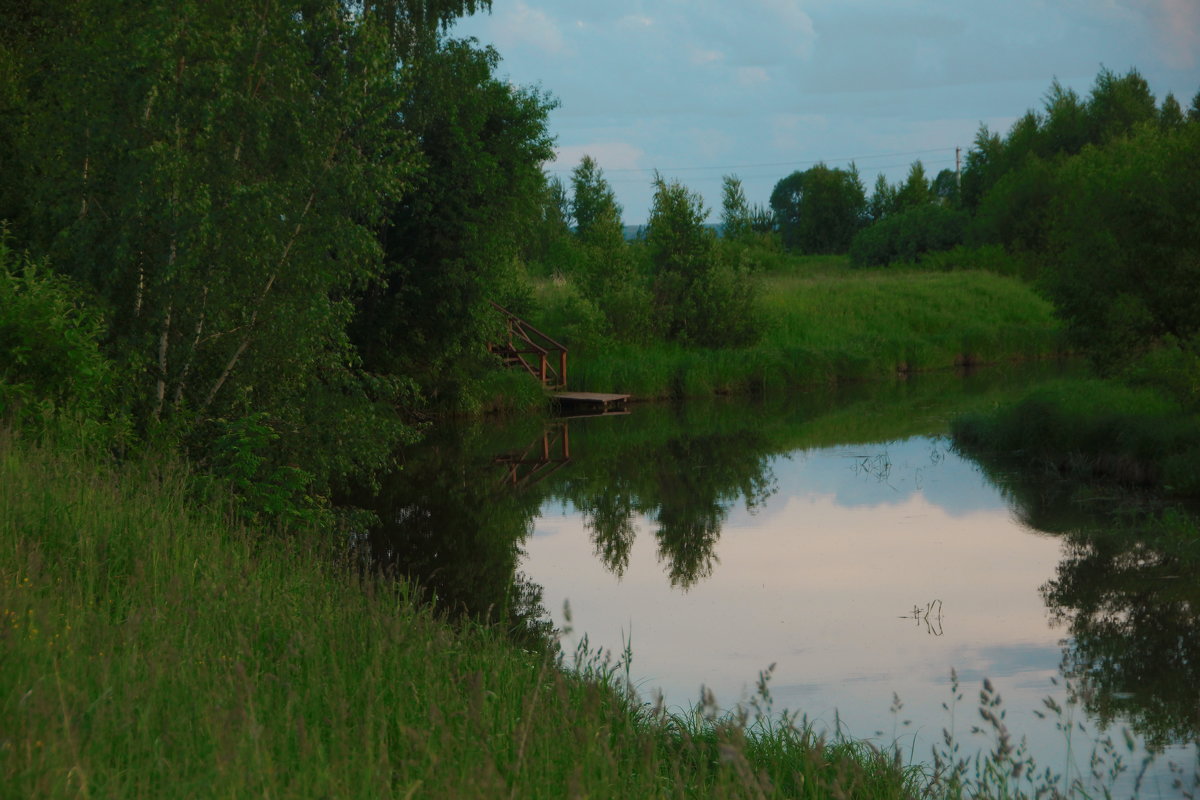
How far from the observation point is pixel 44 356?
951cm

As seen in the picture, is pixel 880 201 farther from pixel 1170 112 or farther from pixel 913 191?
pixel 1170 112

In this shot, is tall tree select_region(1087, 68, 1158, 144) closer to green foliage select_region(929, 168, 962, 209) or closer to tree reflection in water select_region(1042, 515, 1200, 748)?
green foliage select_region(929, 168, 962, 209)

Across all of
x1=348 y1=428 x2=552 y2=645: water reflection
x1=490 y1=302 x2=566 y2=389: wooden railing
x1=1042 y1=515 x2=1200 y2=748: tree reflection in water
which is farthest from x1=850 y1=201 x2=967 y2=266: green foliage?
x1=1042 y1=515 x2=1200 y2=748: tree reflection in water

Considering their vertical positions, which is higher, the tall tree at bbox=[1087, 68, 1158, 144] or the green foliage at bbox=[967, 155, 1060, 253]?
the tall tree at bbox=[1087, 68, 1158, 144]

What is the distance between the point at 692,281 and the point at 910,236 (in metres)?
31.2

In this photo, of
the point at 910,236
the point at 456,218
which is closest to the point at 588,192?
the point at 910,236

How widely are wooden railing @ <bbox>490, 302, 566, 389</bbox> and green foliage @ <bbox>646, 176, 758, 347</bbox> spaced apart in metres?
4.86

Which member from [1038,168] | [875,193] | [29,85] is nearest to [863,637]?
[29,85]

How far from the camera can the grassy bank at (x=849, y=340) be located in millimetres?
31281

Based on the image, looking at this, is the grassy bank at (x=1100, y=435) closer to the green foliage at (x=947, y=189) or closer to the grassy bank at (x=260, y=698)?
the grassy bank at (x=260, y=698)

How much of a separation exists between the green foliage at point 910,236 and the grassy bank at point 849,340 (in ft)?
45.5


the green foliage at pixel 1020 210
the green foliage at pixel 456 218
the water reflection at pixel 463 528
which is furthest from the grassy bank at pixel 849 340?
the water reflection at pixel 463 528

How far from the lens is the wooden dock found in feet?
91.9

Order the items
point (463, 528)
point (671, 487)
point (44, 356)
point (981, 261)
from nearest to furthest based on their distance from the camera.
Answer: point (44, 356), point (463, 528), point (671, 487), point (981, 261)
